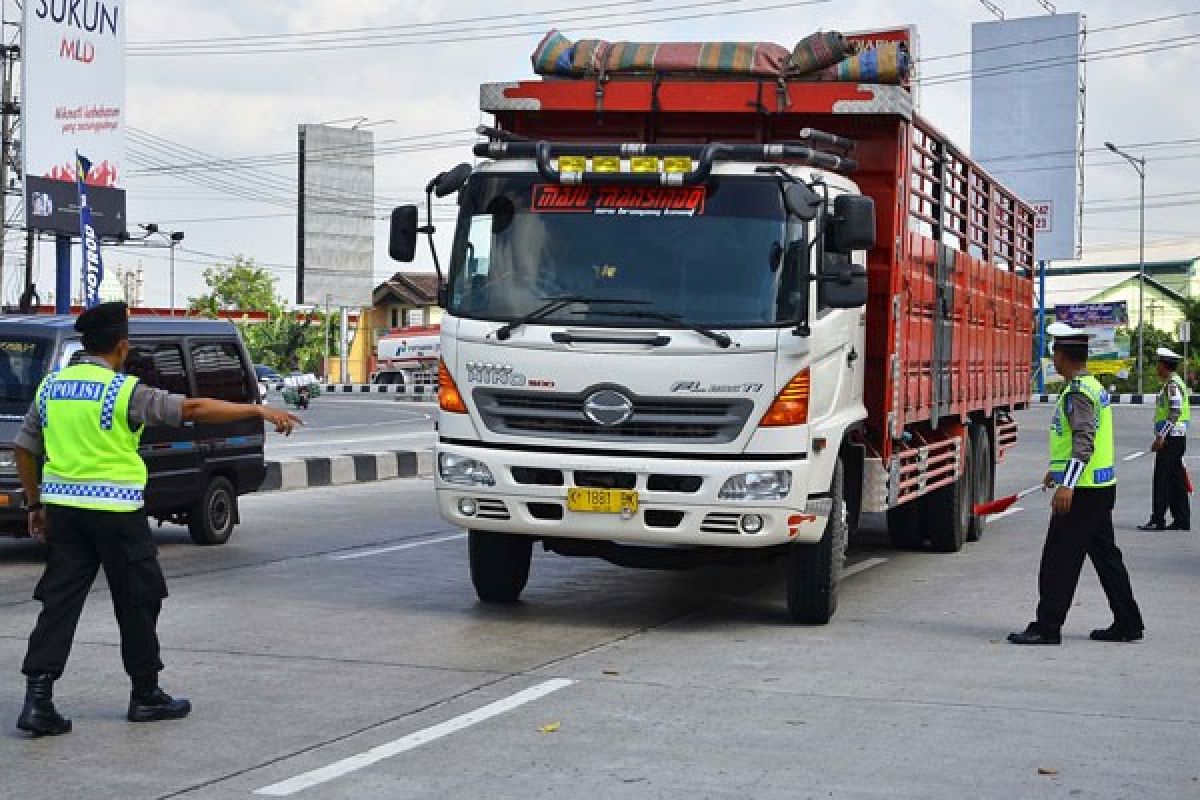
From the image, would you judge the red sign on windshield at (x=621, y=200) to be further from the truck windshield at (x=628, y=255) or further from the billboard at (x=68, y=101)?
the billboard at (x=68, y=101)

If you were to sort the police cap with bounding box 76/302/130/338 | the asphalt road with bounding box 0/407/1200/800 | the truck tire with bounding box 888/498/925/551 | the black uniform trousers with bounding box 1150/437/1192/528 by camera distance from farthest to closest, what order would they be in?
the black uniform trousers with bounding box 1150/437/1192/528, the truck tire with bounding box 888/498/925/551, the police cap with bounding box 76/302/130/338, the asphalt road with bounding box 0/407/1200/800

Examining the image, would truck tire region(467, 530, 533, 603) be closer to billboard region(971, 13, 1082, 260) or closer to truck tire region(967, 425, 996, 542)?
truck tire region(967, 425, 996, 542)

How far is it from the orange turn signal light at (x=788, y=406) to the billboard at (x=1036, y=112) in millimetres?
63317

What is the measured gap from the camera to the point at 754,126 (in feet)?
38.1

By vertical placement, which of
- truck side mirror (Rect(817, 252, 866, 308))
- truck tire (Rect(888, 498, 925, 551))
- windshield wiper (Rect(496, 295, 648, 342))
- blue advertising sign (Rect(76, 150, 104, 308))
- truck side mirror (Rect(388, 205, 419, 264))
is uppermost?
blue advertising sign (Rect(76, 150, 104, 308))

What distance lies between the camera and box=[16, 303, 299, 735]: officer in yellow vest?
7758 mm

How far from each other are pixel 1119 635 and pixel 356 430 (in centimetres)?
3375

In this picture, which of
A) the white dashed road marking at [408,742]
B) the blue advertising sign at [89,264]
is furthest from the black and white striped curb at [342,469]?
the white dashed road marking at [408,742]

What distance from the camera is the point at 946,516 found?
15.8m

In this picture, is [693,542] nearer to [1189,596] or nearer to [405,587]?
[405,587]

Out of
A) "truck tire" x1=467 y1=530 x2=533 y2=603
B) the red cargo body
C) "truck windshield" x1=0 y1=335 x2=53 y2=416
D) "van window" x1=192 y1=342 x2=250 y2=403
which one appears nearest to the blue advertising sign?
"van window" x1=192 y1=342 x2=250 y2=403

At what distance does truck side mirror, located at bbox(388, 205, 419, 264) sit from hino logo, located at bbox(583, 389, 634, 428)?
154 cm

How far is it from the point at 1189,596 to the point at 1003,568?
1918 millimetres

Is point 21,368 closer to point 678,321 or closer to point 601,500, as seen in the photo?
point 601,500
